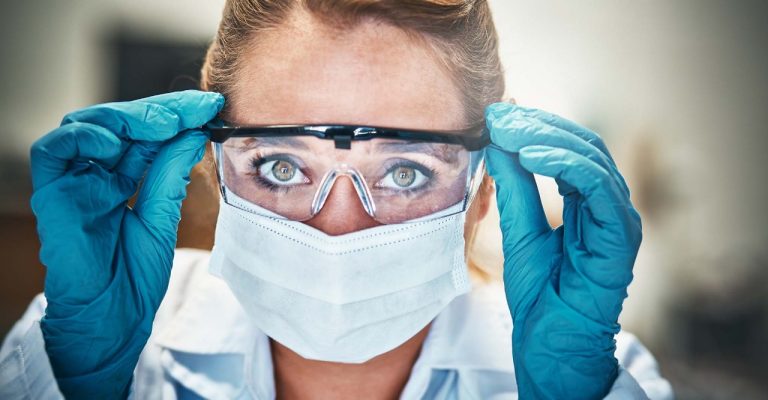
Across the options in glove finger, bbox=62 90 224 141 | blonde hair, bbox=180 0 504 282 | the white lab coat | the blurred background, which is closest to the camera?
glove finger, bbox=62 90 224 141

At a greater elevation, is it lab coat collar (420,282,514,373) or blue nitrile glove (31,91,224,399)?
blue nitrile glove (31,91,224,399)

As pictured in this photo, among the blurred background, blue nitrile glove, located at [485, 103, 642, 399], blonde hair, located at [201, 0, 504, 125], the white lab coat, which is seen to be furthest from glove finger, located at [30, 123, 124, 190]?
the blurred background

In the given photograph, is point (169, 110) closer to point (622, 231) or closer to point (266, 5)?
point (266, 5)

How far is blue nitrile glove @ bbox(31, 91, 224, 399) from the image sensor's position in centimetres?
119

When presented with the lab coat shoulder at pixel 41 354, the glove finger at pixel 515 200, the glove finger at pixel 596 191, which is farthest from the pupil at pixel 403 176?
the lab coat shoulder at pixel 41 354

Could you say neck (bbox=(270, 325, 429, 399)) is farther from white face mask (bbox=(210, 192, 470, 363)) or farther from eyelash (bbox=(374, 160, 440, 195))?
eyelash (bbox=(374, 160, 440, 195))

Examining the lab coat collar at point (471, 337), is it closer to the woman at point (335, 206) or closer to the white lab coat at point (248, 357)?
the white lab coat at point (248, 357)

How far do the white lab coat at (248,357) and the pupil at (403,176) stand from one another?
517mm

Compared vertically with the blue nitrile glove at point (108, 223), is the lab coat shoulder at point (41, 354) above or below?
below

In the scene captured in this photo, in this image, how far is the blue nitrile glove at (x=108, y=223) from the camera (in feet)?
3.90

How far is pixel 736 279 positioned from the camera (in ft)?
11.0

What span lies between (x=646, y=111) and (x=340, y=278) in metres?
2.90

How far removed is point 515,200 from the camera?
139 centimetres

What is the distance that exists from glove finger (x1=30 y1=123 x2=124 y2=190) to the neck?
0.83m
